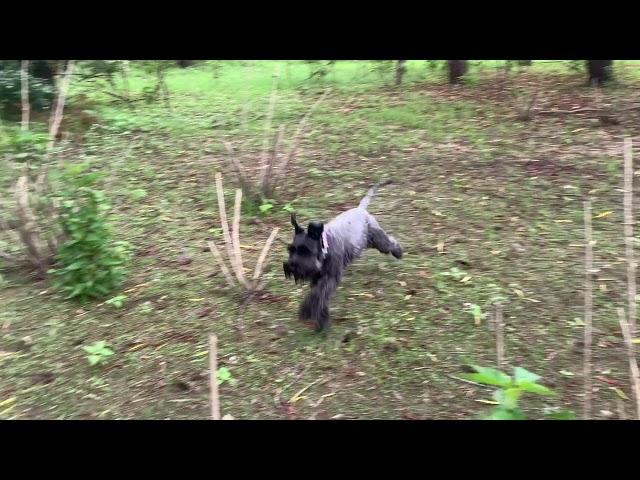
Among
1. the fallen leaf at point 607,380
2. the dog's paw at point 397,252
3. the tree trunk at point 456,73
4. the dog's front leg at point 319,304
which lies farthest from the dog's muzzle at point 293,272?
the tree trunk at point 456,73

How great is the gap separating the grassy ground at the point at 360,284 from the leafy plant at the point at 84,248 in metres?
0.18

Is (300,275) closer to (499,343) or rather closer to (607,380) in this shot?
(499,343)

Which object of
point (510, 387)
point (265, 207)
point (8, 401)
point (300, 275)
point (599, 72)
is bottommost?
point (8, 401)

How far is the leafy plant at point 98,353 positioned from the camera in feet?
13.2

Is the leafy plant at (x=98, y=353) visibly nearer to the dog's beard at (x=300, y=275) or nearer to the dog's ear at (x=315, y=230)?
the dog's beard at (x=300, y=275)

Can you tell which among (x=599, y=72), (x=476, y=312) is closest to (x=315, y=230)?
(x=476, y=312)

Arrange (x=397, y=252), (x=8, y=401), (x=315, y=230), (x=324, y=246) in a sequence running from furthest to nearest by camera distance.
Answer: (x=397, y=252), (x=324, y=246), (x=315, y=230), (x=8, y=401)

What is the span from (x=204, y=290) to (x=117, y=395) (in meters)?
1.43

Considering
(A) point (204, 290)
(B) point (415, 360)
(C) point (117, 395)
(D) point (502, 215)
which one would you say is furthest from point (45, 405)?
(D) point (502, 215)

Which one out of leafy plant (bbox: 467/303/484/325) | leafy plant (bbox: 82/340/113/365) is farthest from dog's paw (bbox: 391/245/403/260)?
leafy plant (bbox: 82/340/113/365)

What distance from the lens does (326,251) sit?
4395mm

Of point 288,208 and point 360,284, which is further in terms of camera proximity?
point 288,208

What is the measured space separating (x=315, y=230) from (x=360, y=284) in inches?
51.0

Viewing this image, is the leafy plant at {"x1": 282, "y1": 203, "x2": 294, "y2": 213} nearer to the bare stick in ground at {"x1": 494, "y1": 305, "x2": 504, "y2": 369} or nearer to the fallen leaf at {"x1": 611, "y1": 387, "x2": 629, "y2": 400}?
the bare stick in ground at {"x1": 494, "y1": 305, "x2": 504, "y2": 369}
